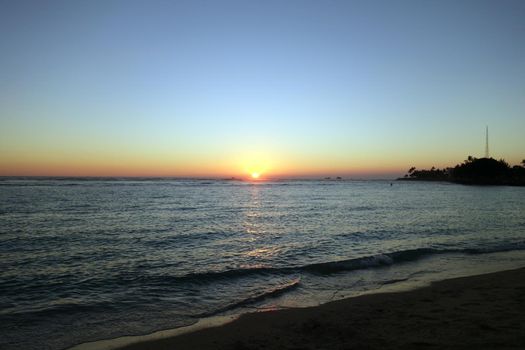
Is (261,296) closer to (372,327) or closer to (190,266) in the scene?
(372,327)

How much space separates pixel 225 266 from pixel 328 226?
47.3ft

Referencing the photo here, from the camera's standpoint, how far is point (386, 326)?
343 inches

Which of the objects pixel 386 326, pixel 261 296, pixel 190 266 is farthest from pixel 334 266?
pixel 386 326

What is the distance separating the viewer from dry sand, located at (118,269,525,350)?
301 inches

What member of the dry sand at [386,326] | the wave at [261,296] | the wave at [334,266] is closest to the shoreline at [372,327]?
the dry sand at [386,326]

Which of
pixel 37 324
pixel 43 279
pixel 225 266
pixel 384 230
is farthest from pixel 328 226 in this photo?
pixel 37 324

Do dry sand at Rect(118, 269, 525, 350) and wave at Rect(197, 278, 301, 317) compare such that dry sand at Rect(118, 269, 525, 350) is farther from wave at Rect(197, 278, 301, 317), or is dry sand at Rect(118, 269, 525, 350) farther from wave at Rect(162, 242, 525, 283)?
wave at Rect(162, 242, 525, 283)

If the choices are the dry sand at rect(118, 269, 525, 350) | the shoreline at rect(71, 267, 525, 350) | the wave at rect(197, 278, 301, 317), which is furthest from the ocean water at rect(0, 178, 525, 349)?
the dry sand at rect(118, 269, 525, 350)

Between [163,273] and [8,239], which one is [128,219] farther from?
[163,273]

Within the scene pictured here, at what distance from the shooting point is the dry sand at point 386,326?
7.66 m

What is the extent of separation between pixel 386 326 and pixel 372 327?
1.04 ft

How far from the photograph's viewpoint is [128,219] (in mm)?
31062

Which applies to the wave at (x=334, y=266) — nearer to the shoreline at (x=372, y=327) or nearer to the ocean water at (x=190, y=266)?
the ocean water at (x=190, y=266)

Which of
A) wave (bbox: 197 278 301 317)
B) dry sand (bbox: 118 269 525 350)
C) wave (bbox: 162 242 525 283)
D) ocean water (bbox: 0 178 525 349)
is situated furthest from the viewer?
wave (bbox: 162 242 525 283)
